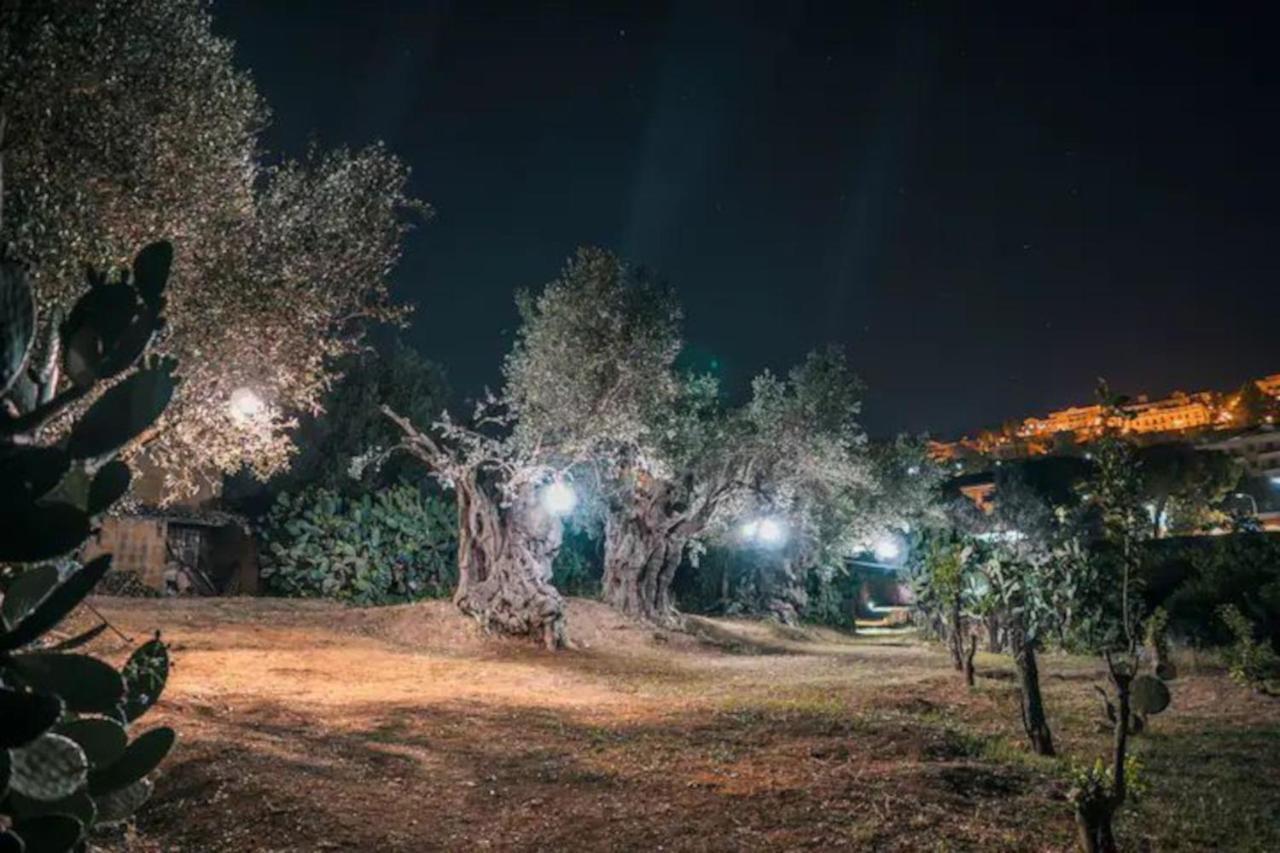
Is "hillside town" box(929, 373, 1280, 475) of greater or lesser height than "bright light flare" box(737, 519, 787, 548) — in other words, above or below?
above

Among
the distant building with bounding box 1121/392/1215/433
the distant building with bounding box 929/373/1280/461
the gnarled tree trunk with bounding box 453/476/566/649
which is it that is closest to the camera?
the gnarled tree trunk with bounding box 453/476/566/649

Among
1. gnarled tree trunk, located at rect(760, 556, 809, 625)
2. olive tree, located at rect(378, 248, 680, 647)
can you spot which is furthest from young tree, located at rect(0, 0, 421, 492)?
gnarled tree trunk, located at rect(760, 556, 809, 625)

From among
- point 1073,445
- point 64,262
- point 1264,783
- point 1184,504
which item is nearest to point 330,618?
point 64,262

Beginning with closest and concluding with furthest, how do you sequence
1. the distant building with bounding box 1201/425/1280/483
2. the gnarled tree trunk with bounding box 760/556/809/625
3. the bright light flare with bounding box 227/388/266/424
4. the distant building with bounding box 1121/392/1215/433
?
1. the bright light flare with bounding box 227/388/266/424
2. the gnarled tree trunk with bounding box 760/556/809/625
3. the distant building with bounding box 1201/425/1280/483
4. the distant building with bounding box 1121/392/1215/433

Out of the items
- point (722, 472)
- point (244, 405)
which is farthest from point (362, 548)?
point (244, 405)

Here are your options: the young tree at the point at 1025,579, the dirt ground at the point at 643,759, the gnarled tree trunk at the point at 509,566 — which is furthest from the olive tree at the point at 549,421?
the young tree at the point at 1025,579

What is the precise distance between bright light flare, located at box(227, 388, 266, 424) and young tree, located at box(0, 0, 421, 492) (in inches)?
2.1

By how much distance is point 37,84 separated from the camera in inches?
344

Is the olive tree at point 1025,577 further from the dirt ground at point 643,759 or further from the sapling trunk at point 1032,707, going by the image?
the dirt ground at point 643,759

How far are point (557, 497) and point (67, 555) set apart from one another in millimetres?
19209

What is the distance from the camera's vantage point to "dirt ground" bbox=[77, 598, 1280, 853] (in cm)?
648

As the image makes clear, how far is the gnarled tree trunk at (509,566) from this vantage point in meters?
20.2

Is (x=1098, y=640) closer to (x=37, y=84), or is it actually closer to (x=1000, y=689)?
(x=1000, y=689)

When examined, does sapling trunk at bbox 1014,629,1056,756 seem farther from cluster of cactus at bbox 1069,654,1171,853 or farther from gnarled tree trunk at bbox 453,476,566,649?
gnarled tree trunk at bbox 453,476,566,649
